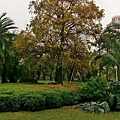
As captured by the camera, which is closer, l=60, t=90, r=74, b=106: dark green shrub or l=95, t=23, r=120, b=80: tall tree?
l=60, t=90, r=74, b=106: dark green shrub

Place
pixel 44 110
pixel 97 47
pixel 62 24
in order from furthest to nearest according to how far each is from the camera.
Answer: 1. pixel 97 47
2. pixel 62 24
3. pixel 44 110

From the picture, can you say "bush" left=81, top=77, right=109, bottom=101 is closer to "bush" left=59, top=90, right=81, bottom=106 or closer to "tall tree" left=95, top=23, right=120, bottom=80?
"bush" left=59, top=90, right=81, bottom=106

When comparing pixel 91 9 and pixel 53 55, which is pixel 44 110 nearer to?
pixel 53 55

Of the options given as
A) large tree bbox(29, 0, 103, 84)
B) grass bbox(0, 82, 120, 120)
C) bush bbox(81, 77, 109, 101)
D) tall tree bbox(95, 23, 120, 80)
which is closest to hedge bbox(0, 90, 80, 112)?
grass bbox(0, 82, 120, 120)

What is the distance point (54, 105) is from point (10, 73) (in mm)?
17310

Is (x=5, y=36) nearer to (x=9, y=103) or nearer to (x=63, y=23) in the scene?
(x=63, y=23)

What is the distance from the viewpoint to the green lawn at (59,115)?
9453mm

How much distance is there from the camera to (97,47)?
21984 mm

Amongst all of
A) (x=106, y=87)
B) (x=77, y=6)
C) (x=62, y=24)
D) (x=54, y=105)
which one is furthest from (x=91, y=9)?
(x=54, y=105)

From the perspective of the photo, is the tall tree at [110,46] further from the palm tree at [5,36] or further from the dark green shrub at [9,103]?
the palm tree at [5,36]

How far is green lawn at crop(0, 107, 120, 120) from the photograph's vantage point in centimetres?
945

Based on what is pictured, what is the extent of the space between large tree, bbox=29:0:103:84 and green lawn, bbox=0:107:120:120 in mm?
9218

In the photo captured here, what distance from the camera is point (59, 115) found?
10.1m

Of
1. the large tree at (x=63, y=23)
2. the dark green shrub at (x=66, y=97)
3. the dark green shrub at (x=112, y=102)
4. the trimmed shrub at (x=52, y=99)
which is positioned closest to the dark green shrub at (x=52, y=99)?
the trimmed shrub at (x=52, y=99)
